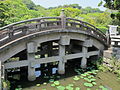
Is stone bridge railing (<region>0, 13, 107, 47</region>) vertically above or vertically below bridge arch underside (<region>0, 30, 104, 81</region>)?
above

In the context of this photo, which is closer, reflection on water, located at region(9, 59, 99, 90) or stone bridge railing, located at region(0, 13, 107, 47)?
stone bridge railing, located at region(0, 13, 107, 47)

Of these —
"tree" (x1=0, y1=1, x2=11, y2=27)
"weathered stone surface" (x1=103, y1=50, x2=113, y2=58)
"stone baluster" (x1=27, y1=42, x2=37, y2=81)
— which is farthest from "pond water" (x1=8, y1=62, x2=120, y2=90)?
"tree" (x1=0, y1=1, x2=11, y2=27)

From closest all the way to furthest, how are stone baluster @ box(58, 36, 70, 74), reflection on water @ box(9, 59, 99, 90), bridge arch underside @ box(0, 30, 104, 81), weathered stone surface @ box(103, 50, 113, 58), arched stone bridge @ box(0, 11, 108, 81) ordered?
arched stone bridge @ box(0, 11, 108, 81)
bridge arch underside @ box(0, 30, 104, 81)
reflection on water @ box(9, 59, 99, 90)
stone baluster @ box(58, 36, 70, 74)
weathered stone surface @ box(103, 50, 113, 58)

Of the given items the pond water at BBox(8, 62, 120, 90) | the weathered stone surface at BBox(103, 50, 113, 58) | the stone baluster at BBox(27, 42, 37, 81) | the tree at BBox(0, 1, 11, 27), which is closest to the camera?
the stone baluster at BBox(27, 42, 37, 81)

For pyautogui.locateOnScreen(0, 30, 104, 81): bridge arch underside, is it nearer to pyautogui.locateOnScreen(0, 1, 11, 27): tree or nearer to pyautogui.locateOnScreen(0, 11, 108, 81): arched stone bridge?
pyautogui.locateOnScreen(0, 11, 108, 81): arched stone bridge

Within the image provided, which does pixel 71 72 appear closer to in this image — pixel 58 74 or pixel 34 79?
pixel 58 74

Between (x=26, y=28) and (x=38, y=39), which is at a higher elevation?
(x=26, y=28)

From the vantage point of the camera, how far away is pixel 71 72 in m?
10.4

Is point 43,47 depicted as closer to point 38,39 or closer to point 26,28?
point 38,39

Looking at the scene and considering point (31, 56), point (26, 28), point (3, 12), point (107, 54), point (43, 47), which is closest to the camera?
point (26, 28)

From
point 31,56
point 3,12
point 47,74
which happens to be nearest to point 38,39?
point 31,56

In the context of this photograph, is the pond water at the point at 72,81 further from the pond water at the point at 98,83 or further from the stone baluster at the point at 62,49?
the stone baluster at the point at 62,49

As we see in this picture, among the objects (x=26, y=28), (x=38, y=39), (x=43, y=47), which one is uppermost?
(x=26, y=28)

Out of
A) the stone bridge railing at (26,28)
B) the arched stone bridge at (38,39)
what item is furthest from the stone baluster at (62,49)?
the stone bridge railing at (26,28)
